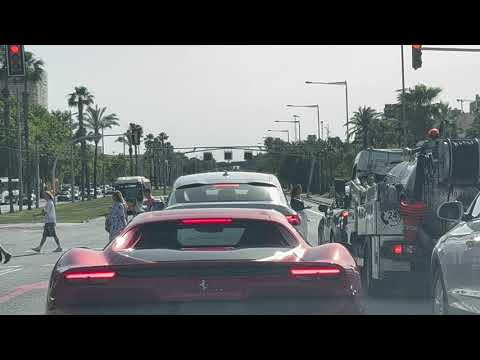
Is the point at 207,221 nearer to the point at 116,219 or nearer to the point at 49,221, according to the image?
the point at 116,219

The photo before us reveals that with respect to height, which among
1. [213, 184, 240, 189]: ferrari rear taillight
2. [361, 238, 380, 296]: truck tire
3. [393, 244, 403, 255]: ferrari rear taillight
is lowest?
[361, 238, 380, 296]: truck tire

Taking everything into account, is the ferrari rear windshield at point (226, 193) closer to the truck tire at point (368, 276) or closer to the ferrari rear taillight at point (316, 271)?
the truck tire at point (368, 276)

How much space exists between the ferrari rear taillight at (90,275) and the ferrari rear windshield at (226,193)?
666cm

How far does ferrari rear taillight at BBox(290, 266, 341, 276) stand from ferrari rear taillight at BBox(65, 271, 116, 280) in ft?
3.51

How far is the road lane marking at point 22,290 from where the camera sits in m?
13.9

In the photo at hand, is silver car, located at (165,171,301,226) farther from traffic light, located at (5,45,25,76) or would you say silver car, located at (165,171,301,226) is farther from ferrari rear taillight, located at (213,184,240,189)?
traffic light, located at (5,45,25,76)

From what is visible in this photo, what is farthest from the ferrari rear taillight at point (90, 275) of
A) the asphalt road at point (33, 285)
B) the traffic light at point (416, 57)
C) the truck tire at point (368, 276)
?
the traffic light at point (416, 57)

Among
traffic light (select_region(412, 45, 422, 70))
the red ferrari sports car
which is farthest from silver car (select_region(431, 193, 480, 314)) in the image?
traffic light (select_region(412, 45, 422, 70))

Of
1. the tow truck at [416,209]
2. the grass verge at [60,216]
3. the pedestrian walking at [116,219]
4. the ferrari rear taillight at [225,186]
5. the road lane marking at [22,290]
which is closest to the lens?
the tow truck at [416,209]

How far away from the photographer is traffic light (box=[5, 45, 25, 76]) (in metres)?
22.5

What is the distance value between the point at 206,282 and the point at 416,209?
7.35 m

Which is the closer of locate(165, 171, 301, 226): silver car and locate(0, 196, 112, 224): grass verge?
locate(165, 171, 301, 226): silver car

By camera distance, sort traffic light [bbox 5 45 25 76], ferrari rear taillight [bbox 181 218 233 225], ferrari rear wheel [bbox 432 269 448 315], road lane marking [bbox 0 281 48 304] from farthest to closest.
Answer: traffic light [bbox 5 45 25 76] < road lane marking [bbox 0 281 48 304] < ferrari rear wheel [bbox 432 269 448 315] < ferrari rear taillight [bbox 181 218 233 225]
